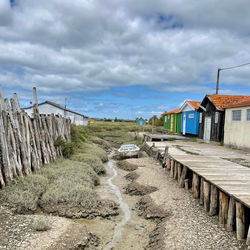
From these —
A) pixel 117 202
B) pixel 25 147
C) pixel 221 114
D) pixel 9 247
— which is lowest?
pixel 117 202

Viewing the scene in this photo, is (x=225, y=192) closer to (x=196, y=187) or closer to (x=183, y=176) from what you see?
(x=196, y=187)

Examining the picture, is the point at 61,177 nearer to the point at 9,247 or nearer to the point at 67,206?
the point at 67,206

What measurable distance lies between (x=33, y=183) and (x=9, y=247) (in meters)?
2.95

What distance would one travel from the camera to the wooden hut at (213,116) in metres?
18.4

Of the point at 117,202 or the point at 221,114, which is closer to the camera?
the point at 117,202

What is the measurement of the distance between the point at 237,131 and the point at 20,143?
1353 cm

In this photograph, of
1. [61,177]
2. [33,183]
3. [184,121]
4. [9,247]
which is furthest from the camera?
[184,121]

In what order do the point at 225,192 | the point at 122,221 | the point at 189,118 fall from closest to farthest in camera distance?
the point at 225,192 < the point at 122,221 < the point at 189,118

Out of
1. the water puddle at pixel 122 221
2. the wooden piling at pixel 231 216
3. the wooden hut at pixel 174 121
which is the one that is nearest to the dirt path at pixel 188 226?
the wooden piling at pixel 231 216

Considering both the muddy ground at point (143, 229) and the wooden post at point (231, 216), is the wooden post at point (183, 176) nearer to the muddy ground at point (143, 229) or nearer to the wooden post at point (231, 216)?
the muddy ground at point (143, 229)

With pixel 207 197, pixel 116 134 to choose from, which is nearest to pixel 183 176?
pixel 207 197

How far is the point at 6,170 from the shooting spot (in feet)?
21.9

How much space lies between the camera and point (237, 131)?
15758 mm

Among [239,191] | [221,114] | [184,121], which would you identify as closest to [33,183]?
[239,191]
